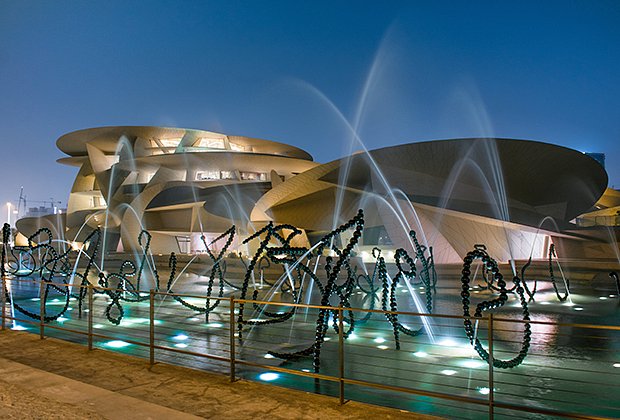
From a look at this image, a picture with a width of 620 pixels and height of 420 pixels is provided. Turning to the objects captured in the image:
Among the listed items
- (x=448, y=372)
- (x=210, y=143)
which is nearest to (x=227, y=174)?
(x=210, y=143)

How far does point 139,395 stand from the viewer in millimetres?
4488

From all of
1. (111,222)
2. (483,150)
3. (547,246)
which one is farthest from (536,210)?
(111,222)

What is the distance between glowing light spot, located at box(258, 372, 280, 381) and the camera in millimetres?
6211

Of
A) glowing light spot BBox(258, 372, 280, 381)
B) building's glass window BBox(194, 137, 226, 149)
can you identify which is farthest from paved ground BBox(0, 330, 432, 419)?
building's glass window BBox(194, 137, 226, 149)

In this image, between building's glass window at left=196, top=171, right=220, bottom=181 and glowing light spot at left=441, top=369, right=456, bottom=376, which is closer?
glowing light spot at left=441, top=369, right=456, bottom=376

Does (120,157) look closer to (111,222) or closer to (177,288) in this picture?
(111,222)

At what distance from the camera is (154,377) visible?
16.7ft

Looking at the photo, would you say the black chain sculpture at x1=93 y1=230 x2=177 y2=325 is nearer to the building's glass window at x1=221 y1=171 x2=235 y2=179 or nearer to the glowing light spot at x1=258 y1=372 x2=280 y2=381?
the glowing light spot at x1=258 y1=372 x2=280 y2=381

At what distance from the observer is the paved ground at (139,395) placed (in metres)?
3.92

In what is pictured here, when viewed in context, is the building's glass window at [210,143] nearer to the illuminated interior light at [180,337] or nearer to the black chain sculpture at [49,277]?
the black chain sculpture at [49,277]

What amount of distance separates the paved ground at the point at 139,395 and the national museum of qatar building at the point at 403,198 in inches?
716

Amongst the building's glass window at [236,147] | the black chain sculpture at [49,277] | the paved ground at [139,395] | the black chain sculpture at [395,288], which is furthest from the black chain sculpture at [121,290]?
the building's glass window at [236,147]

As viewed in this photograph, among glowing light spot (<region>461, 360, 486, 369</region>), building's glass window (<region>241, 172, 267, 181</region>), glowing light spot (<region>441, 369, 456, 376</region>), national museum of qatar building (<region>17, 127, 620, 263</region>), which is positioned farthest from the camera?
building's glass window (<region>241, 172, 267, 181</region>)

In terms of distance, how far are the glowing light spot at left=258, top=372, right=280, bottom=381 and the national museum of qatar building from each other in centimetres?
1660
